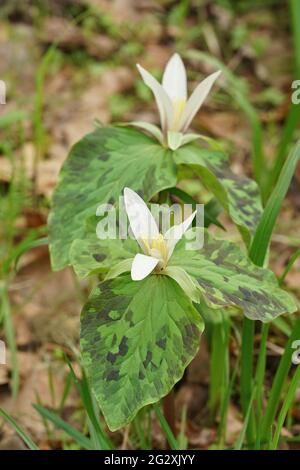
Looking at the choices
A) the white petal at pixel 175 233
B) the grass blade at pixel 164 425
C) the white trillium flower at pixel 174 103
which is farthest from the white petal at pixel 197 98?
the grass blade at pixel 164 425

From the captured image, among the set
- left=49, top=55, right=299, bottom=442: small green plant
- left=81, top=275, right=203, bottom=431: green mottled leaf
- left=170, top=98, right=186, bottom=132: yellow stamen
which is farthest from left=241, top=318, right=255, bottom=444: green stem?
left=170, top=98, right=186, bottom=132: yellow stamen

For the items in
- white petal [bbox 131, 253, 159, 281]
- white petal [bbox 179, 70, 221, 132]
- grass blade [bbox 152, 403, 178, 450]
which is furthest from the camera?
white petal [bbox 179, 70, 221, 132]

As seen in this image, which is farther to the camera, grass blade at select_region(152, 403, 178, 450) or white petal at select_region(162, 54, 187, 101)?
white petal at select_region(162, 54, 187, 101)

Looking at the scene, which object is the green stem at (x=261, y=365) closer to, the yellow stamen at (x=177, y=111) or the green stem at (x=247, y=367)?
the green stem at (x=247, y=367)

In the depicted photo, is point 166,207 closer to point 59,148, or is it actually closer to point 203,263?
point 203,263

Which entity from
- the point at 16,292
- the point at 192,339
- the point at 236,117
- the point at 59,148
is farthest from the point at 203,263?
the point at 236,117

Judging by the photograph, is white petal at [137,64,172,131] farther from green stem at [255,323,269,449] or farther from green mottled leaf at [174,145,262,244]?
green stem at [255,323,269,449]
